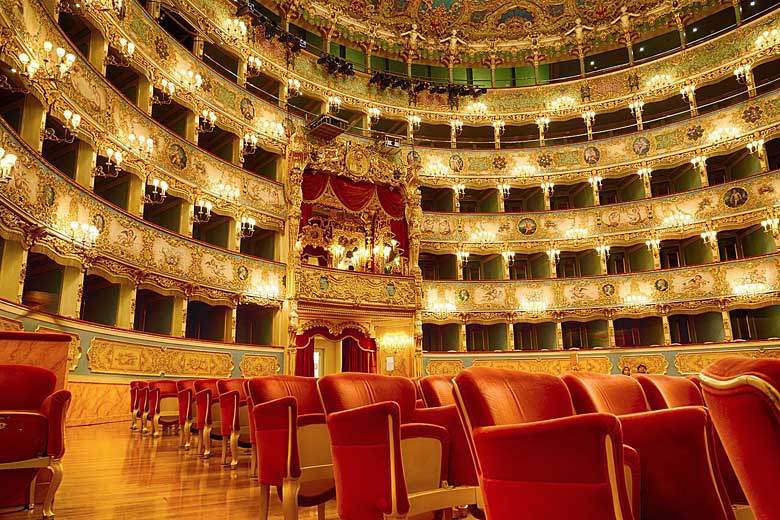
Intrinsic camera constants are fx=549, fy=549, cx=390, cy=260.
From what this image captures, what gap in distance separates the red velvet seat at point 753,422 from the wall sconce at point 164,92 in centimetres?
1398

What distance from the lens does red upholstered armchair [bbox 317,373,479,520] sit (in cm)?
260

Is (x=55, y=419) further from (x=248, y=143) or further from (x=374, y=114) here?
(x=374, y=114)

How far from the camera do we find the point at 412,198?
17.7 metres

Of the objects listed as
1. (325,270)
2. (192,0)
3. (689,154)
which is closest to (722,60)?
(689,154)

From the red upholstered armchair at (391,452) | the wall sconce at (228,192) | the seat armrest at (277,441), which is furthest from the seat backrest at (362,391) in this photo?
the wall sconce at (228,192)

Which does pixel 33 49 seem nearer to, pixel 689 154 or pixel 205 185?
pixel 205 185

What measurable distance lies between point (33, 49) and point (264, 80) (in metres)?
9.37

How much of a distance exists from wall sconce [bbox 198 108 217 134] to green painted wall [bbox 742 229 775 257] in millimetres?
16197

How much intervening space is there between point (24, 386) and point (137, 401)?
6.83 m

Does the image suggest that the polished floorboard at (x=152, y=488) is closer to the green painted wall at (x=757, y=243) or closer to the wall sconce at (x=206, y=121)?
the wall sconce at (x=206, y=121)

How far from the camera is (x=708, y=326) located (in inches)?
671

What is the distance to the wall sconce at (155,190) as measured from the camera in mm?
11905

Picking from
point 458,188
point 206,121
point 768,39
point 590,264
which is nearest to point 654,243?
point 590,264

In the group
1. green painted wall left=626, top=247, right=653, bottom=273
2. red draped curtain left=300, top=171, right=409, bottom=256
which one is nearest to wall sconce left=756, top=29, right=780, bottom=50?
green painted wall left=626, top=247, right=653, bottom=273
